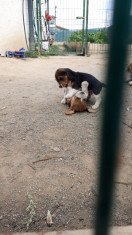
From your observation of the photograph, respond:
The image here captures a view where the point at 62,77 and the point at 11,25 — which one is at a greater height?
the point at 11,25

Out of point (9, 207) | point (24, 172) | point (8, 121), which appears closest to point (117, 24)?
point (9, 207)

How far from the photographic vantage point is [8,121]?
3.04m

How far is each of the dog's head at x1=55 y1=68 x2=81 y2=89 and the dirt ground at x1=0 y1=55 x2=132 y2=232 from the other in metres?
0.44

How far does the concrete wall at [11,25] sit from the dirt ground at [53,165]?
566 cm

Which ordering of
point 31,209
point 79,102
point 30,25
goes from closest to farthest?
point 31,209
point 79,102
point 30,25

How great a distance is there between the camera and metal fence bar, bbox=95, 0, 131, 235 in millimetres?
500

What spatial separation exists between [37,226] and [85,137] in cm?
138

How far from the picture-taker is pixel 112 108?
1.92 feet

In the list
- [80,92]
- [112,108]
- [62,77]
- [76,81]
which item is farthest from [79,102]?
[112,108]

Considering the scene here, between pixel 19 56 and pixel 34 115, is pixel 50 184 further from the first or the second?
pixel 19 56

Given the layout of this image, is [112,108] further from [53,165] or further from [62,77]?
[62,77]

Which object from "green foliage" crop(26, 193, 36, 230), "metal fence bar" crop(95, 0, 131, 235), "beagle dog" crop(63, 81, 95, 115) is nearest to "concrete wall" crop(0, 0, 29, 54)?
"beagle dog" crop(63, 81, 95, 115)

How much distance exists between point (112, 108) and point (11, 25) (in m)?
9.39

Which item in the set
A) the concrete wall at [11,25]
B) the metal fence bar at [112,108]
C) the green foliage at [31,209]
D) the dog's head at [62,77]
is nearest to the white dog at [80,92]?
the dog's head at [62,77]
